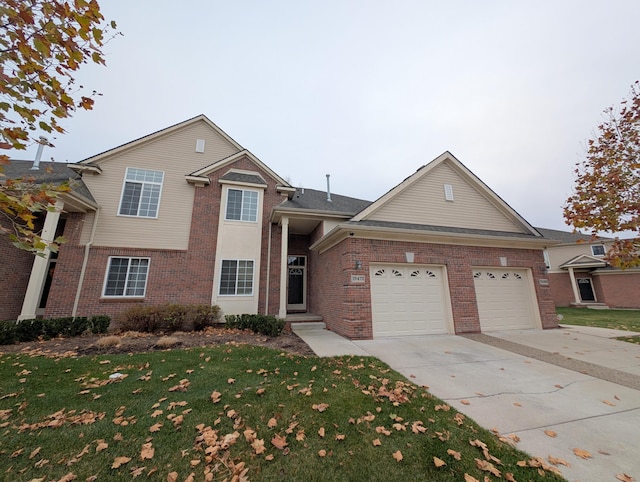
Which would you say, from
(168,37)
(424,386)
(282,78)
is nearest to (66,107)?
(424,386)

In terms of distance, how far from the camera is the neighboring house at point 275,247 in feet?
28.8

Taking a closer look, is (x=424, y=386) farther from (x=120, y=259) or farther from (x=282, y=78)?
(x=282, y=78)

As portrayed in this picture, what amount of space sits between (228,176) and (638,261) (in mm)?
16046

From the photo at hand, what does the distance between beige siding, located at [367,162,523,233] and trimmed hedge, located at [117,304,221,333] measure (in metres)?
7.69

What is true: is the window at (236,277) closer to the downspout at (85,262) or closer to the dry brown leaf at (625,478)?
the downspout at (85,262)

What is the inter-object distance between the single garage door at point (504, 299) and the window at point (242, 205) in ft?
33.3

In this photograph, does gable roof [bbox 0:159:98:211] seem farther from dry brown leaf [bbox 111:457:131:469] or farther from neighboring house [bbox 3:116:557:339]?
dry brown leaf [bbox 111:457:131:469]

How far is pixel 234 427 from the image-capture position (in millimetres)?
3113

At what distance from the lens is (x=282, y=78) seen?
41.0 feet

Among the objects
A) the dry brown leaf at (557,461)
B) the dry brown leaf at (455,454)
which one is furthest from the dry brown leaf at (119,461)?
the dry brown leaf at (557,461)

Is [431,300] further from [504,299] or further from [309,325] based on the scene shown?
[309,325]

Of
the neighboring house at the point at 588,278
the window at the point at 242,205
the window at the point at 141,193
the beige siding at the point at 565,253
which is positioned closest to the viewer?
the window at the point at 141,193

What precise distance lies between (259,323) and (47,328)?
21.9ft

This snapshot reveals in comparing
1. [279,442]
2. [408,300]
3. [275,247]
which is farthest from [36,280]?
[408,300]
